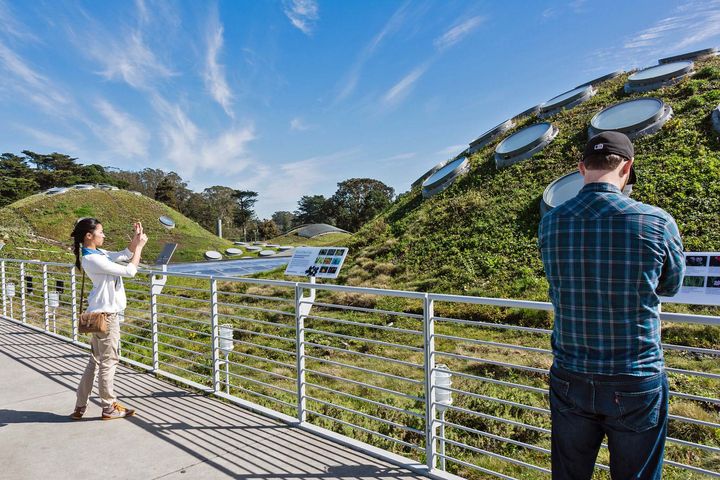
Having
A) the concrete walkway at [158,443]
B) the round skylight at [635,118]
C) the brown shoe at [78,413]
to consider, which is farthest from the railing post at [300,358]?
the round skylight at [635,118]

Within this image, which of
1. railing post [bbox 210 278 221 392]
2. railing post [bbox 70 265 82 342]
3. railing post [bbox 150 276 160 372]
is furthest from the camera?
railing post [bbox 70 265 82 342]

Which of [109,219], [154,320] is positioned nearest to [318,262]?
[154,320]

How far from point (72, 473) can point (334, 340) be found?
5.97 m

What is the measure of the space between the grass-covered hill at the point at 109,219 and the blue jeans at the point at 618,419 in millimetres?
31633

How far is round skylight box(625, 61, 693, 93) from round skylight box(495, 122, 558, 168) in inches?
108

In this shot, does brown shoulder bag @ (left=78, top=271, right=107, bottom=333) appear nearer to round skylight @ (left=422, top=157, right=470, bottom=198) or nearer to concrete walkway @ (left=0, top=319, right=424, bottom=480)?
concrete walkway @ (left=0, top=319, right=424, bottom=480)

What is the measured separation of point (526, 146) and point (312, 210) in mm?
62583

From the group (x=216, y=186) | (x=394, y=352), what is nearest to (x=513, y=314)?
(x=394, y=352)

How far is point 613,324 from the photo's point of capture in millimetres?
1646

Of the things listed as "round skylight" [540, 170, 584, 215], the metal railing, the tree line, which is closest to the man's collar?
the metal railing

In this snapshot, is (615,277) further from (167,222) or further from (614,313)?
(167,222)

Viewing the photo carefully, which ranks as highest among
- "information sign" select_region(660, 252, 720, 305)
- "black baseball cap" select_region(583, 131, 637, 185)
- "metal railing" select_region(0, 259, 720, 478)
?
"black baseball cap" select_region(583, 131, 637, 185)

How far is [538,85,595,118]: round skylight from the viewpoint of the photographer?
15.5m

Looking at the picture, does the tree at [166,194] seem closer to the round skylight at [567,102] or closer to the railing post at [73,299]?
the round skylight at [567,102]
